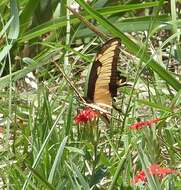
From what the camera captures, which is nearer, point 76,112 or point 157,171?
point 157,171

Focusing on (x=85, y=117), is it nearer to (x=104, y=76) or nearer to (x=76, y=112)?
(x=104, y=76)

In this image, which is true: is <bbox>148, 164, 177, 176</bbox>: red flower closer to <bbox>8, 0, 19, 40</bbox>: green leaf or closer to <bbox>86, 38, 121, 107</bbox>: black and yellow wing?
<bbox>86, 38, 121, 107</bbox>: black and yellow wing

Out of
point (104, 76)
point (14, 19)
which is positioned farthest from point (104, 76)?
point (14, 19)

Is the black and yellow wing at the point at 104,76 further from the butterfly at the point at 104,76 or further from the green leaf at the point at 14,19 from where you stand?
the green leaf at the point at 14,19

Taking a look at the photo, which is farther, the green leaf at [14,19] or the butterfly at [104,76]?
the green leaf at [14,19]

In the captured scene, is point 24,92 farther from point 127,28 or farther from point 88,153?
point 88,153

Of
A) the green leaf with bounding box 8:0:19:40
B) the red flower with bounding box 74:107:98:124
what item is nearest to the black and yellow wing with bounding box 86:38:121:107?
the red flower with bounding box 74:107:98:124

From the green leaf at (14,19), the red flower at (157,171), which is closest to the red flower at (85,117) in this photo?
the red flower at (157,171)
